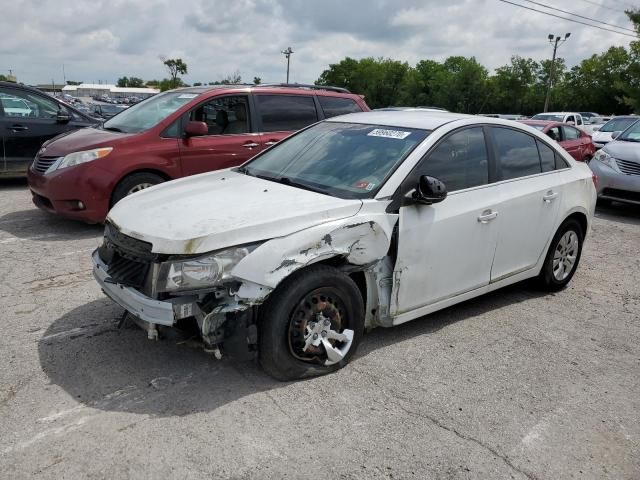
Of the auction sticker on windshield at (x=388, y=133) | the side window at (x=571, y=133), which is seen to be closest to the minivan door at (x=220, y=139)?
the auction sticker on windshield at (x=388, y=133)

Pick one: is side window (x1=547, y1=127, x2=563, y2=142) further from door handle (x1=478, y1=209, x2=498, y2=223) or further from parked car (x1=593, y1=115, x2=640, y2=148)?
door handle (x1=478, y1=209, x2=498, y2=223)

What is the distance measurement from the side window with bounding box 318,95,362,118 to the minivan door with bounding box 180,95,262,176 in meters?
1.21

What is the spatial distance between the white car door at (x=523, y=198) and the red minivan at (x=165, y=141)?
369 cm

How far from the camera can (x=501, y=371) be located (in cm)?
391

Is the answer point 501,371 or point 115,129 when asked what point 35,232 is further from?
point 501,371

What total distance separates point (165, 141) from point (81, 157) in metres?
0.98

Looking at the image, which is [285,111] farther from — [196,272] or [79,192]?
[196,272]

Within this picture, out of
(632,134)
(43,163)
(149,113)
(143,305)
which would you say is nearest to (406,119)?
(143,305)

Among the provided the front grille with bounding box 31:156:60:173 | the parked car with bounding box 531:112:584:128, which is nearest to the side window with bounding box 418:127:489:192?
the front grille with bounding box 31:156:60:173

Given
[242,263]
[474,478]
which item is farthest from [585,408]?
[242,263]

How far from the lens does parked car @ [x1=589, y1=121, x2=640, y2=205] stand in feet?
30.4

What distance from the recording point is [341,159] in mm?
4242

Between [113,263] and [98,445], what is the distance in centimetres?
117

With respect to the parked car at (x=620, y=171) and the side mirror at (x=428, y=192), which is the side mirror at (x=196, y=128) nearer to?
the side mirror at (x=428, y=192)
